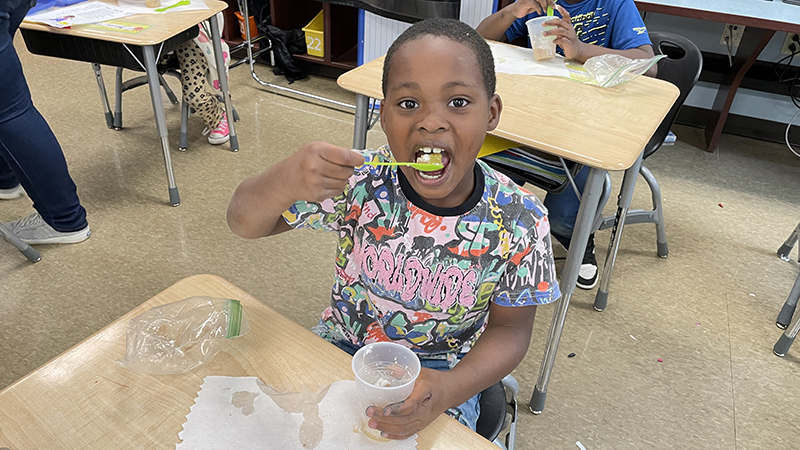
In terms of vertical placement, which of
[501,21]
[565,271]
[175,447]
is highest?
[501,21]

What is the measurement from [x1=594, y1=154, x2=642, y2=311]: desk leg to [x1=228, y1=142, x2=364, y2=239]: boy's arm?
95 cm

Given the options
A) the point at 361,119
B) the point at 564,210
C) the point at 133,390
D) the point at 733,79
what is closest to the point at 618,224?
the point at 564,210

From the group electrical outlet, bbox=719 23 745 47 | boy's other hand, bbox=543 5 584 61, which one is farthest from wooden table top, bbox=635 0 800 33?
boy's other hand, bbox=543 5 584 61

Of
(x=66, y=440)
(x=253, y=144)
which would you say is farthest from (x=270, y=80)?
(x=66, y=440)

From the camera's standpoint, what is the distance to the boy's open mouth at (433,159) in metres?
0.84

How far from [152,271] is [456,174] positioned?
1.64 meters

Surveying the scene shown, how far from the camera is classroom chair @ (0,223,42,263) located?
208cm

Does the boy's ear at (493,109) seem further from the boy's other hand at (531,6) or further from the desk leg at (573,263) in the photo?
the boy's other hand at (531,6)

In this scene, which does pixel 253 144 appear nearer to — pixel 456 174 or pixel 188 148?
pixel 188 148

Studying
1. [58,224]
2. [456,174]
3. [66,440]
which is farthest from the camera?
[58,224]

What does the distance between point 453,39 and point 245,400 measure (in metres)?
0.58

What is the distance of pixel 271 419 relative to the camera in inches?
27.9

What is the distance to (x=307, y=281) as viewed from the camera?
6.94 ft

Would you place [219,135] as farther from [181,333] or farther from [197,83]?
[181,333]
